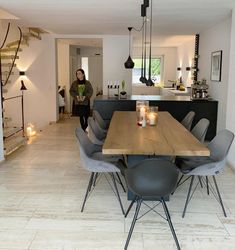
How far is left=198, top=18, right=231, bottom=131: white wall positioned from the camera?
5684 millimetres

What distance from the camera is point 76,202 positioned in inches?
137

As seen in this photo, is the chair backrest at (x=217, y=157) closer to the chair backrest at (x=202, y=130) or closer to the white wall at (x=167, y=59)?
the chair backrest at (x=202, y=130)

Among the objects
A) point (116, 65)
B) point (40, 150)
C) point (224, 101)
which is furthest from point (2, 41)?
point (224, 101)

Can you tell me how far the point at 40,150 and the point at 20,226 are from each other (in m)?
2.92

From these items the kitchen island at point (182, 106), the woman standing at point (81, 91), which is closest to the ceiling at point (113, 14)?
the woman standing at point (81, 91)

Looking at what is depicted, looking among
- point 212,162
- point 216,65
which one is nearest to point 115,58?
point 216,65

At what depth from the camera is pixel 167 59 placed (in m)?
12.0

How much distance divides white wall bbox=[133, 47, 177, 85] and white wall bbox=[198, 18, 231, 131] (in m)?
4.30

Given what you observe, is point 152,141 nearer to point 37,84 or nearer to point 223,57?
point 223,57

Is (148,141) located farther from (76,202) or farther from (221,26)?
(221,26)

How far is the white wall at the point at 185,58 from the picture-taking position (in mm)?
9103

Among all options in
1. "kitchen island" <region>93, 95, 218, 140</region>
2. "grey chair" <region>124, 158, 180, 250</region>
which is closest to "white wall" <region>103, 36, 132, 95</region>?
A: "kitchen island" <region>93, 95, 218, 140</region>

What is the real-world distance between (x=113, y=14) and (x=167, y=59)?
698 cm

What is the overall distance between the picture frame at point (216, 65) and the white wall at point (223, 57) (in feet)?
A: 0.27
